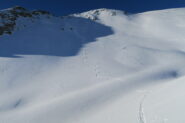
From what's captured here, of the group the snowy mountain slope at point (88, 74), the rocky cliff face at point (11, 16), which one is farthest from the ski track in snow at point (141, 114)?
the rocky cliff face at point (11, 16)

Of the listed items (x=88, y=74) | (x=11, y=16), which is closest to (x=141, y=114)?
(x=88, y=74)

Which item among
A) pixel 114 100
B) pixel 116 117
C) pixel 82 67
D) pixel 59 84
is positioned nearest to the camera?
pixel 116 117

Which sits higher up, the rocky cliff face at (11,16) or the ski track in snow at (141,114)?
the rocky cliff face at (11,16)

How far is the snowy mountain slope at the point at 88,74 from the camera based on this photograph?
166 inches

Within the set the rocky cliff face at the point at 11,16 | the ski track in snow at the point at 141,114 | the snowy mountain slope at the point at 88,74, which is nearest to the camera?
the ski track in snow at the point at 141,114

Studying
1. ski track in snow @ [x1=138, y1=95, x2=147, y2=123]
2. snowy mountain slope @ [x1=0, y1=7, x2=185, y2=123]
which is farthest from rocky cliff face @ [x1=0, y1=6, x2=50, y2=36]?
ski track in snow @ [x1=138, y1=95, x2=147, y2=123]

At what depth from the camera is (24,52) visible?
9.06 meters

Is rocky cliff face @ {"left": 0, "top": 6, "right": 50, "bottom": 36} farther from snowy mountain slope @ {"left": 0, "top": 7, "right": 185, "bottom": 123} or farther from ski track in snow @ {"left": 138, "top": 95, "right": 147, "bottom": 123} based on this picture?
ski track in snow @ {"left": 138, "top": 95, "right": 147, "bottom": 123}

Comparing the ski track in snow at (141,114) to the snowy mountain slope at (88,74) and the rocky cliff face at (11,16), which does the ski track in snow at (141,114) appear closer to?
the snowy mountain slope at (88,74)

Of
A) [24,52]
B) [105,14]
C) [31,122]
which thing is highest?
[105,14]

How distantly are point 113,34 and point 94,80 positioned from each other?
8.24 metres

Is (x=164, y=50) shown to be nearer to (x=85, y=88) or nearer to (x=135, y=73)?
(x=135, y=73)

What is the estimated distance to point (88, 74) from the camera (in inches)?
263

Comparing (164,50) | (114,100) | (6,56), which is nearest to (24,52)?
(6,56)
